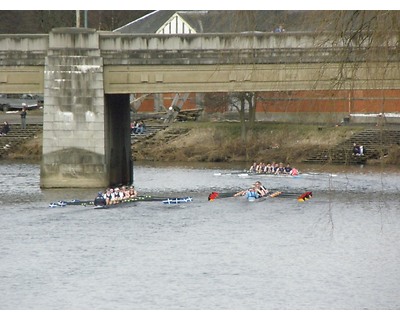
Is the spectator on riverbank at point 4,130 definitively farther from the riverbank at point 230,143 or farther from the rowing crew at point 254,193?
the rowing crew at point 254,193

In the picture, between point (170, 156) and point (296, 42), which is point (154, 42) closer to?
point (296, 42)

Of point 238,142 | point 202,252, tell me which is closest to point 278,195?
point 202,252

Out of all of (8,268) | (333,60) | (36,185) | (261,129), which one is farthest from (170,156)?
(333,60)

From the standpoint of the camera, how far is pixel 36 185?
60844 millimetres

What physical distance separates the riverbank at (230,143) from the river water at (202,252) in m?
17.9

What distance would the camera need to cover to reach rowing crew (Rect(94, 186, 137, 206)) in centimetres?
5053

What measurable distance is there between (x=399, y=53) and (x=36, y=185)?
3778 centimetres

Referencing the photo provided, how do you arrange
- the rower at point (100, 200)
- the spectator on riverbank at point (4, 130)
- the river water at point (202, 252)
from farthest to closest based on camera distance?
1. the spectator on riverbank at point (4, 130)
2. the rower at point (100, 200)
3. the river water at point (202, 252)

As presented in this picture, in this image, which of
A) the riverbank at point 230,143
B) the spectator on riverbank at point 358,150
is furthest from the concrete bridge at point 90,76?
the riverbank at point 230,143

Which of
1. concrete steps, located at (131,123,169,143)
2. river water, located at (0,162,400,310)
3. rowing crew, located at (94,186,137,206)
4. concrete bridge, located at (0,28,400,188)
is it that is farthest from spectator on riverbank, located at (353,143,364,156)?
rowing crew, located at (94,186,137,206)

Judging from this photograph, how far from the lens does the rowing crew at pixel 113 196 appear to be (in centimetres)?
5053

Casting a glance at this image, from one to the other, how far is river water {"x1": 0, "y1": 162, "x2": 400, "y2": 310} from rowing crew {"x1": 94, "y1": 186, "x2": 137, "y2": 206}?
0.45 metres

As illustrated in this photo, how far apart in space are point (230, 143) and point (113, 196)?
29627 mm

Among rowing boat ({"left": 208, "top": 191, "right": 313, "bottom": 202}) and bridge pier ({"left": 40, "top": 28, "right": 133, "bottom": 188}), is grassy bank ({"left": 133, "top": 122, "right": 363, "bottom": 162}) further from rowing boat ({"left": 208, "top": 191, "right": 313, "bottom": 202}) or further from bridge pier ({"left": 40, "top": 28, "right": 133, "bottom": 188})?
bridge pier ({"left": 40, "top": 28, "right": 133, "bottom": 188})
